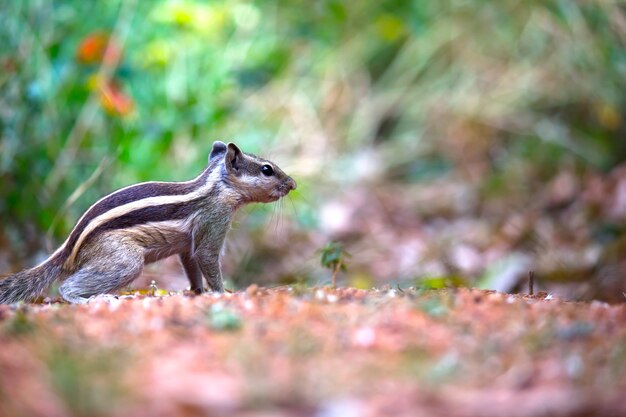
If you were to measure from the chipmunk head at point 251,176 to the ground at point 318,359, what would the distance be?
183cm

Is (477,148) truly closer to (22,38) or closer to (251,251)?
(251,251)

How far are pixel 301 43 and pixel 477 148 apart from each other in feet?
10.8

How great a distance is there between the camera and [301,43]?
1238 centimetres

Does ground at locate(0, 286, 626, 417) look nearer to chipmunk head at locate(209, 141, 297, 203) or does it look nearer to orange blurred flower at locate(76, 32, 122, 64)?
chipmunk head at locate(209, 141, 297, 203)

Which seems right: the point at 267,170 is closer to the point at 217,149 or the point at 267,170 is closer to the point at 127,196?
the point at 217,149

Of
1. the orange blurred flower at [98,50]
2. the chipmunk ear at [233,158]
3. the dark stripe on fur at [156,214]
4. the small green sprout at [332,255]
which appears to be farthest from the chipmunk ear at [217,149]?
the orange blurred flower at [98,50]

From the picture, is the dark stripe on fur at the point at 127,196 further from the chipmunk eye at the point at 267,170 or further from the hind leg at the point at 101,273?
the chipmunk eye at the point at 267,170

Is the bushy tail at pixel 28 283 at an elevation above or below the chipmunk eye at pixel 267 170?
below

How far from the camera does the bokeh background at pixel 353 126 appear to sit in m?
8.17

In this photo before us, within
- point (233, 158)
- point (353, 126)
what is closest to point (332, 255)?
point (233, 158)

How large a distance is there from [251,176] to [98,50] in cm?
324

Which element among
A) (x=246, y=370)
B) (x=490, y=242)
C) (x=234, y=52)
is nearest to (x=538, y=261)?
(x=490, y=242)

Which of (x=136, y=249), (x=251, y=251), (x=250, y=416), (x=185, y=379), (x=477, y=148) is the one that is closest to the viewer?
(x=250, y=416)

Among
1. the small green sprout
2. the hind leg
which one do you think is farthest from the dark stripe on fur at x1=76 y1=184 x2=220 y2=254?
the small green sprout
